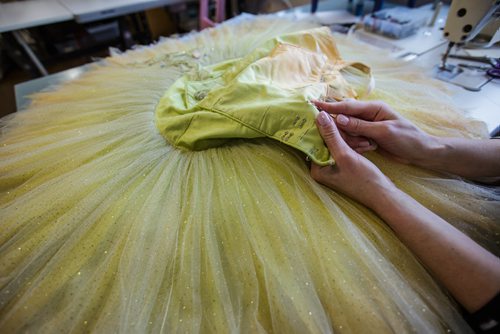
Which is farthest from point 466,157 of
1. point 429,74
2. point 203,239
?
point 203,239

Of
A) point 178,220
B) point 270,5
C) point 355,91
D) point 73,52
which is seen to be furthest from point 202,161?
point 73,52

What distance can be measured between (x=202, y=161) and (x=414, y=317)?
1.77 feet

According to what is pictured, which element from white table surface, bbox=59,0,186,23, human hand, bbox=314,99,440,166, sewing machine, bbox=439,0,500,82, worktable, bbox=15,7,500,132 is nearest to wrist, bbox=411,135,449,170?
human hand, bbox=314,99,440,166

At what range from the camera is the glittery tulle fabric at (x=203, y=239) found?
1.46 ft

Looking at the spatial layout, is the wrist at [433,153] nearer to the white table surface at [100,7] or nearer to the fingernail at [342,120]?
the fingernail at [342,120]

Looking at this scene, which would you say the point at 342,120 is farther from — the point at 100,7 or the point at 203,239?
the point at 100,7

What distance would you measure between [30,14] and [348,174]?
1.98 m

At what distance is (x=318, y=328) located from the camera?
426 mm

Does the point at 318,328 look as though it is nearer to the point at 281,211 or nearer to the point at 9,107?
the point at 281,211

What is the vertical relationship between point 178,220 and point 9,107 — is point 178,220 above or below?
above

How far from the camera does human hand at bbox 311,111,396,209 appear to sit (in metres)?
0.56

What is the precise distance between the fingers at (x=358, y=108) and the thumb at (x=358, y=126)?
1.0 inches

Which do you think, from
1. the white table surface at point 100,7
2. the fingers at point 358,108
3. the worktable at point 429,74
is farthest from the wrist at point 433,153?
the white table surface at point 100,7

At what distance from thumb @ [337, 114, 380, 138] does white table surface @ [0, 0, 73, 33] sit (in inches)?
67.9
